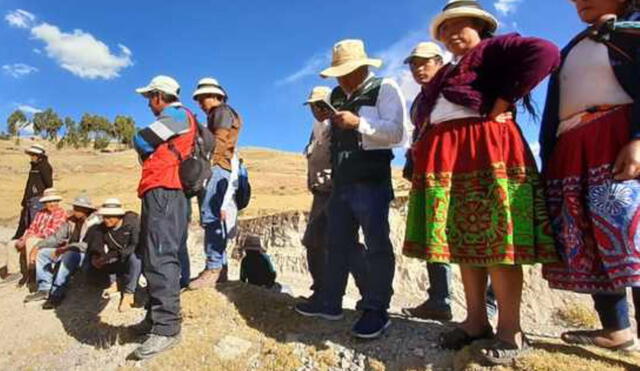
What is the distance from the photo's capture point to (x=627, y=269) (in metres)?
2.32

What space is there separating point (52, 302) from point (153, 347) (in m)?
3.06

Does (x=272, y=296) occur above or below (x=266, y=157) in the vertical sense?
below

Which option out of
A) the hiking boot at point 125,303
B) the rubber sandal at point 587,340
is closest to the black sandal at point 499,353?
the rubber sandal at point 587,340

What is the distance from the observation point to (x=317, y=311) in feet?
13.3

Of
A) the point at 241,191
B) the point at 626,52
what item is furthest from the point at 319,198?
the point at 626,52

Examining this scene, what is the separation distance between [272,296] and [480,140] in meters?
2.72

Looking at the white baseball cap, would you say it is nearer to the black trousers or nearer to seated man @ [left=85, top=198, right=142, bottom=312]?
the black trousers

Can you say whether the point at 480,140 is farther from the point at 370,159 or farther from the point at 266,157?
the point at 266,157

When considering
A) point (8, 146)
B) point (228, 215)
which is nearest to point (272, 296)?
point (228, 215)

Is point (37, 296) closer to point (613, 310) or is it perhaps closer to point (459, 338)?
point (459, 338)

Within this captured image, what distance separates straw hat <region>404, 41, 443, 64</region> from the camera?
4.16 metres

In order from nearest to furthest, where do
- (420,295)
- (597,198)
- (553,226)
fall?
(597,198) → (553,226) → (420,295)

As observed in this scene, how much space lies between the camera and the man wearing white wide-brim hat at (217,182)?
189 inches

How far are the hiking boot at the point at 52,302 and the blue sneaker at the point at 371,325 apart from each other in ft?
14.2
